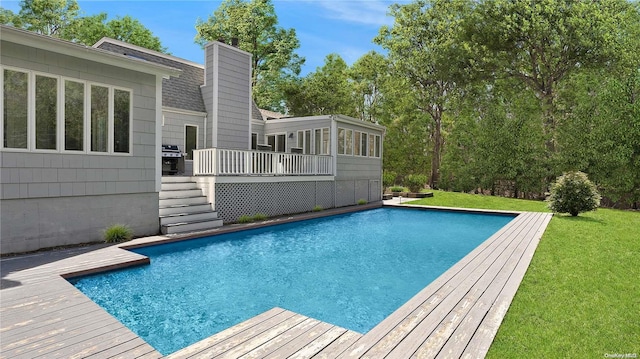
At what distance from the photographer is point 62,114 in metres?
6.67

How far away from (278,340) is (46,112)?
256 inches

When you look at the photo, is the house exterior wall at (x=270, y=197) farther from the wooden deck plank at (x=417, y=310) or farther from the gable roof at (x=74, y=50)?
the wooden deck plank at (x=417, y=310)

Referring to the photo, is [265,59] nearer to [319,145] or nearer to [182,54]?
[182,54]

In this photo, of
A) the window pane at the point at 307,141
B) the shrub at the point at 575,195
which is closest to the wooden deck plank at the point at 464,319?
the shrub at the point at 575,195

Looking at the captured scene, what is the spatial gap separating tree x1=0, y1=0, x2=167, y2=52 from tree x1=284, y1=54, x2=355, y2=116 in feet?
43.2

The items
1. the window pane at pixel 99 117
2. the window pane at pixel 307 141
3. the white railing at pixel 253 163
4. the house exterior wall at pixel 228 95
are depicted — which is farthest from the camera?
the window pane at pixel 307 141

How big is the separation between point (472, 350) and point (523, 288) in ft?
7.05

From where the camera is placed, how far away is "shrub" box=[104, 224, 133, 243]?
7.32 metres

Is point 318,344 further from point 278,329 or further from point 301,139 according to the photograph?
point 301,139

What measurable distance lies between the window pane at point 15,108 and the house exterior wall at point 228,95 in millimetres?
6866

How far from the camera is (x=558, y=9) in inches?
769

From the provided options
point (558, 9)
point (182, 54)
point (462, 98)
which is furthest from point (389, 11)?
point (182, 54)

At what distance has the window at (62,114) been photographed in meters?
6.07

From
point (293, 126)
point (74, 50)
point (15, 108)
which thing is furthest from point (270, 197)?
point (15, 108)
